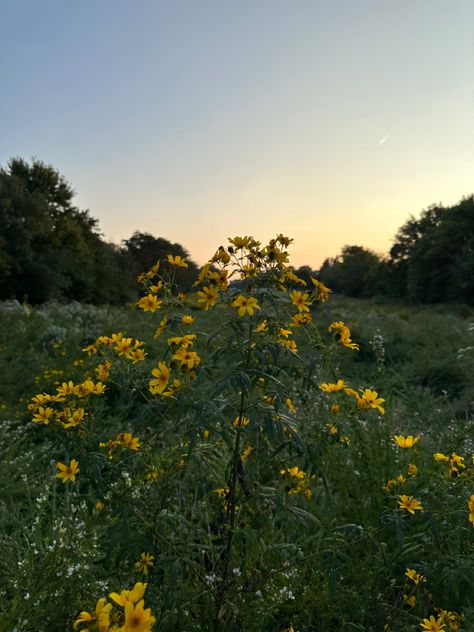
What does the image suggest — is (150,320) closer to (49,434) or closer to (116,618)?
(49,434)

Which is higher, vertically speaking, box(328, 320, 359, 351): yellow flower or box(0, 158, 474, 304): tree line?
box(0, 158, 474, 304): tree line

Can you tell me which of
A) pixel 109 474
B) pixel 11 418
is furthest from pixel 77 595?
pixel 11 418

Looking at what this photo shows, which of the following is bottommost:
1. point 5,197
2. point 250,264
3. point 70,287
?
point 250,264

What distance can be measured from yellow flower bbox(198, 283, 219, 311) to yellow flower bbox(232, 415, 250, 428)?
1.33 feet

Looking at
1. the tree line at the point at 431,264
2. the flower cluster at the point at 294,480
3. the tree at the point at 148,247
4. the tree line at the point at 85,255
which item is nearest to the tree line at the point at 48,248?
the tree line at the point at 85,255

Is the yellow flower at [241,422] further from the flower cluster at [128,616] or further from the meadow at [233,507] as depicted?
the flower cluster at [128,616]

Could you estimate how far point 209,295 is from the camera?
159 cm

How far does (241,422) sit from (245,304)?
40cm

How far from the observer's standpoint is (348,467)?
2.71 meters

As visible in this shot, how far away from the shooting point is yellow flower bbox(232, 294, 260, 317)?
4.60 ft

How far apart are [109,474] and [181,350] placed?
0.53 meters

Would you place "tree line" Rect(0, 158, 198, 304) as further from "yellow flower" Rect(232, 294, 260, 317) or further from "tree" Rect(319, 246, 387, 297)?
"tree" Rect(319, 246, 387, 297)

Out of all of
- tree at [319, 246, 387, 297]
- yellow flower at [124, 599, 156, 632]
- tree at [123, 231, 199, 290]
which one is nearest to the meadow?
yellow flower at [124, 599, 156, 632]

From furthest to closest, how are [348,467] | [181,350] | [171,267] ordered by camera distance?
1. [348,467]
2. [171,267]
3. [181,350]
